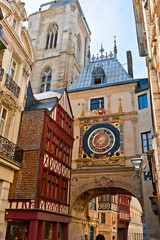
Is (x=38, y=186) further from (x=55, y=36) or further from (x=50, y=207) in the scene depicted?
(x=55, y=36)

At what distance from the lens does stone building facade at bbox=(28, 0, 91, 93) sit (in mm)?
33219

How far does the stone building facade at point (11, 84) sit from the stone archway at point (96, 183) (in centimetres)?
627

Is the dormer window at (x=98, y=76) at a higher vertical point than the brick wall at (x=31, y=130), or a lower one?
higher

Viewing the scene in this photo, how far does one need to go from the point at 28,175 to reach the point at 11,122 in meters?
2.76

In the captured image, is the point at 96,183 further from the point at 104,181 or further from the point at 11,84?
the point at 11,84

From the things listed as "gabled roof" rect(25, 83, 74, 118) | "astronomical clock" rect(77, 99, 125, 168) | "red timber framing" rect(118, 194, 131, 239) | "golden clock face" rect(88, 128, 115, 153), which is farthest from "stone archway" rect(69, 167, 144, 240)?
"red timber framing" rect(118, 194, 131, 239)

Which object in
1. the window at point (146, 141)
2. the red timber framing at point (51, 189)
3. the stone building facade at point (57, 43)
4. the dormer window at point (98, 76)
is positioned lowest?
the red timber framing at point (51, 189)

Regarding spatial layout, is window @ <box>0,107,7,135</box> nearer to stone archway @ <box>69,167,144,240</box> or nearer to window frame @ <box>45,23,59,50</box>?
stone archway @ <box>69,167,144,240</box>

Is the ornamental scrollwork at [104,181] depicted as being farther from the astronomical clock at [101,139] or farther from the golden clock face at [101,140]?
the golden clock face at [101,140]

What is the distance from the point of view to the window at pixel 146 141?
53.1 feet

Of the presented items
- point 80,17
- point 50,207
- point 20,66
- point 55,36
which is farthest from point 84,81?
point 80,17

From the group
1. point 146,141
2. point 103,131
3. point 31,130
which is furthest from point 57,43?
point 31,130

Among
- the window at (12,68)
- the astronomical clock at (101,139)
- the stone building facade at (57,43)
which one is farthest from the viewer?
the stone building facade at (57,43)

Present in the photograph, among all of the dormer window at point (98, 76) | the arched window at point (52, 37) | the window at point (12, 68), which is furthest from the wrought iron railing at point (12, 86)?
the arched window at point (52, 37)
